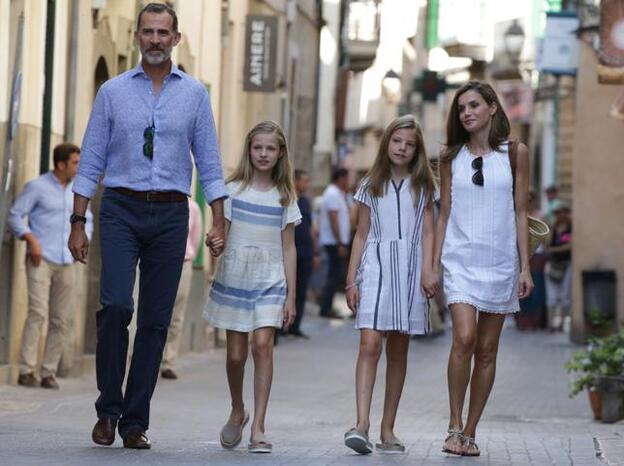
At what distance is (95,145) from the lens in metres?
9.69

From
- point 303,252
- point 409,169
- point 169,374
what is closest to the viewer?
point 409,169

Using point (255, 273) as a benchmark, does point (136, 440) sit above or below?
below

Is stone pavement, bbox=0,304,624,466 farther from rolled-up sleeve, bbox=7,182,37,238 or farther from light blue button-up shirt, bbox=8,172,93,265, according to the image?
rolled-up sleeve, bbox=7,182,37,238

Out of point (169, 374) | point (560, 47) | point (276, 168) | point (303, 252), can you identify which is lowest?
point (169, 374)

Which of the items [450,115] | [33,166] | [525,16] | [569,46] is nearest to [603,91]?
[569,46]

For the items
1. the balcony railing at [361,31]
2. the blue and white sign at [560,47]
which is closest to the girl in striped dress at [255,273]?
the blue and white sign at [560,47]

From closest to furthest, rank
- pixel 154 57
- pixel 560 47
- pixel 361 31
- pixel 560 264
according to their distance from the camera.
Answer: pixel 154 57 < pixel 560 47 < pixel 560 264 < pixel 361 31

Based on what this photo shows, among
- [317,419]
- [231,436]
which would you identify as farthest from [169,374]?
[231,436]

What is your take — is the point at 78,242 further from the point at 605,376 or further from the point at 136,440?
the point at 605,376

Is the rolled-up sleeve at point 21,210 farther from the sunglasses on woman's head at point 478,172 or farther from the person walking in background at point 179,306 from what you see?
the sunglasses on woman's head at point 478,172

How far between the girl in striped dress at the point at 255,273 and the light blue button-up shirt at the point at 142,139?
38 cm

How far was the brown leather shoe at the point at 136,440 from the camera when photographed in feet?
31.4

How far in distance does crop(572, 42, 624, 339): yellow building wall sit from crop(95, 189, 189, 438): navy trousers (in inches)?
640

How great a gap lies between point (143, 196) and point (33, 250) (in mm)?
5478
